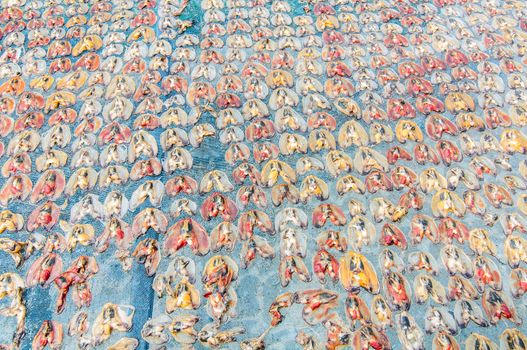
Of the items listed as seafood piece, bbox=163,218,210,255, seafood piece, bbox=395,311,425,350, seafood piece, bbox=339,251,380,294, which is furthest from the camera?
seafood piece, bbox=163,218,210,255

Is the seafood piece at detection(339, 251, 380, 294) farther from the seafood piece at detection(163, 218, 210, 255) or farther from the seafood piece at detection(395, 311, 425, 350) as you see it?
the seafood piece at detection(163, 218, 210, 255)

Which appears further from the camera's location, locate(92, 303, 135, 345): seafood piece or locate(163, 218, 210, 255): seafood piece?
locate(163, 218, 210, 255): seafood piece

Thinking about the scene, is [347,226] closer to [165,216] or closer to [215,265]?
[215,265]

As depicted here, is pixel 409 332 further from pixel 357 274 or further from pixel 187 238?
pixel 187 238

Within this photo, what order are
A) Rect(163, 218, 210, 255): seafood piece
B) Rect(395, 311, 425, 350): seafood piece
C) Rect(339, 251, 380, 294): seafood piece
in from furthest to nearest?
Rect(163, 218, 210, 255): seafood piece
Rect(339, 251, 380, 294): seafood piece
Rect(395, 311, 425, 350): seafood piece

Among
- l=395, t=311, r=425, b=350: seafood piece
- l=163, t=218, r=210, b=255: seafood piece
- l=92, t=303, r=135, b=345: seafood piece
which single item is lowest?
l=395, t=311, r=425, b=350: seafood piece

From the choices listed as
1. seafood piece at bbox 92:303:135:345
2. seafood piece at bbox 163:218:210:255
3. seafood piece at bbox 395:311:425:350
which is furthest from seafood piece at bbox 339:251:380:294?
seafood piece at bbox 92:303:135:345

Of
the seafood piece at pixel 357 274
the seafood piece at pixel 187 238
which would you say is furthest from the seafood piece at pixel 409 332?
the seafood piece at pixel 187 238

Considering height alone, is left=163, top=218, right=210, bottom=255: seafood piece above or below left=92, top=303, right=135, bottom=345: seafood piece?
above

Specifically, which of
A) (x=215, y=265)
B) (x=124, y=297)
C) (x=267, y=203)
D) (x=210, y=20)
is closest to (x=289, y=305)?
(x=215, y=265)

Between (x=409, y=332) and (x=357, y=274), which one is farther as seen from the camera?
(x=357, y=274)

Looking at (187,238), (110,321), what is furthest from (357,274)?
(110,321)
